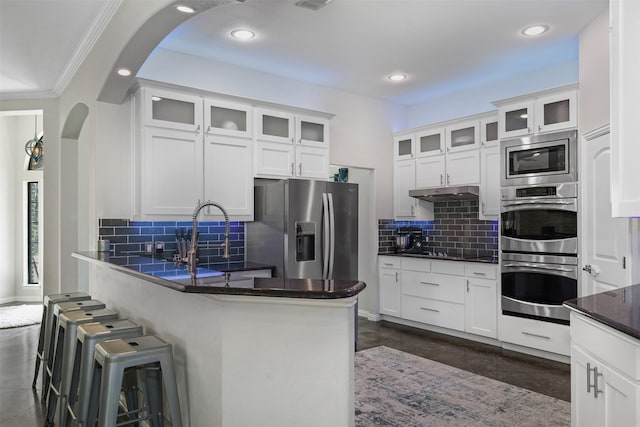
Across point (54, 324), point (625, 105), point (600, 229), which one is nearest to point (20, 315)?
point (54, 324)

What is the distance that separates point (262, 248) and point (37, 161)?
4.77 metres

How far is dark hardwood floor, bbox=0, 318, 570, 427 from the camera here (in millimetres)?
3207

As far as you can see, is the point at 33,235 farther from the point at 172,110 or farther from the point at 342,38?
the point at 342,38

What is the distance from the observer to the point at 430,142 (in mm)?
5516

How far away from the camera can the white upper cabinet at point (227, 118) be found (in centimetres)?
414

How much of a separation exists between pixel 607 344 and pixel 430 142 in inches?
159

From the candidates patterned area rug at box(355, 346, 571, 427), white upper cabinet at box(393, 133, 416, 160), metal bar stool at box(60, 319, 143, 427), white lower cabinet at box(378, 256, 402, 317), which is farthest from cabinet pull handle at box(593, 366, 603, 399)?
white upper cabinet at box(393, 133, 416, 160)

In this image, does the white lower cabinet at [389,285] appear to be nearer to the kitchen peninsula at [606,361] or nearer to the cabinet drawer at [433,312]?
the cabinet drawer at [433,312]

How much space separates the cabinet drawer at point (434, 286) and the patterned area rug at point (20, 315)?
4796 mm

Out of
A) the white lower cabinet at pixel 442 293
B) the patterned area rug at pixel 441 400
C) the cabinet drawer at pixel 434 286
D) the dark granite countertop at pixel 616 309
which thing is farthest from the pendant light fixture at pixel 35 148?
the dark granite countertop at pixel 616 309

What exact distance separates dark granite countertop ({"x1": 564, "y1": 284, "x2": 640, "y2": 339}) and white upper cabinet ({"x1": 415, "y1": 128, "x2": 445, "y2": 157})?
126 inches

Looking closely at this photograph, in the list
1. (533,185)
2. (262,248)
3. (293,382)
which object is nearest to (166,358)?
(293,382)

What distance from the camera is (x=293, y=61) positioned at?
451 centimetres

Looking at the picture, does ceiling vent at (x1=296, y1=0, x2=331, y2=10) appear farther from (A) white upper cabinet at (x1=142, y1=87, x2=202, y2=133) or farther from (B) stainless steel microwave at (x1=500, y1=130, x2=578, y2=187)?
(B) stainless steel microwave at (x1=500, y1=130, x2=578, y2=187)
